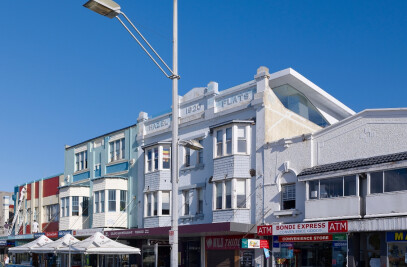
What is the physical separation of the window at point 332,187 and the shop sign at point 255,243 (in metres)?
2.84

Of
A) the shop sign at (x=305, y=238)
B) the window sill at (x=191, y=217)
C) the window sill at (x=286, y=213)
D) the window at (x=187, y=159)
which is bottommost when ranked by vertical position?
the shop sign at (x=305, y=238)

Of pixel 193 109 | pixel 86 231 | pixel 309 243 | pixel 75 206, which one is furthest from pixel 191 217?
pixel 75 206

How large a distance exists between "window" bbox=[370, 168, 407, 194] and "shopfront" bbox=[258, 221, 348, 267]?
1852mm

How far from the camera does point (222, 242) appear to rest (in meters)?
28.1

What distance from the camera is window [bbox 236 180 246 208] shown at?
88.9 ft

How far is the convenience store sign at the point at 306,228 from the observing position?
69.4ft

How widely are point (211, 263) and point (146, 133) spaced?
1020 centimetres

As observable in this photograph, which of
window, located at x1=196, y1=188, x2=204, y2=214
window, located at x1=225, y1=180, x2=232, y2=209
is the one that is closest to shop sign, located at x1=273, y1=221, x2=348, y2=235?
window, located at x1=225, y1=180, x2=232, y2=209

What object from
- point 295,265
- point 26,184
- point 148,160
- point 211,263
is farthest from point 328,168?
point 26,184

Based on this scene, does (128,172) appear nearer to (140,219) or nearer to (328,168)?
(140,219)

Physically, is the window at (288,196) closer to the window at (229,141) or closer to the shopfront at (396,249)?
the window at (229,141)

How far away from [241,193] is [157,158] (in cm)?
710

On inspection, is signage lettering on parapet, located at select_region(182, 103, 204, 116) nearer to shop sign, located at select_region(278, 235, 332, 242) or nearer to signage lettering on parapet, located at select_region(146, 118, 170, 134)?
signage lettering on parapet, located at select_region(146, 118, 170, 134)

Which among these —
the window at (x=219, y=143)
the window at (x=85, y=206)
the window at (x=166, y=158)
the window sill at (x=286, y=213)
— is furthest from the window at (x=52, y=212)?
the window sill at (x=286, y=213)
